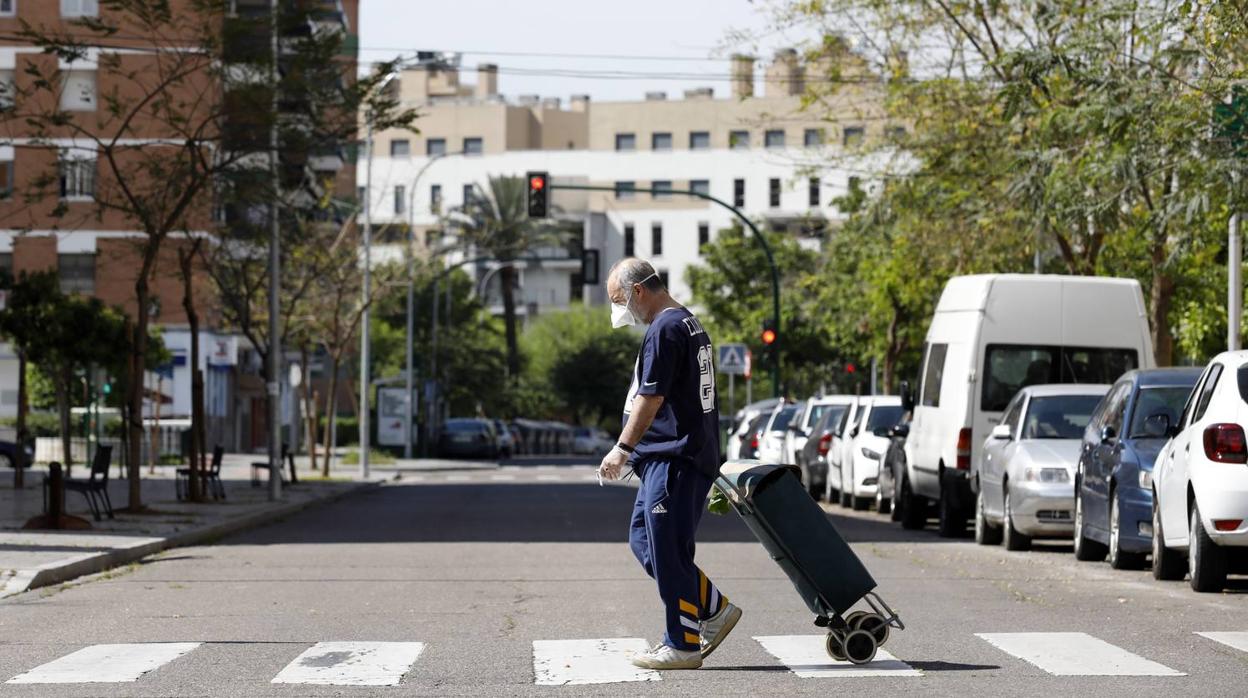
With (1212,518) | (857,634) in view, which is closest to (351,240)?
(1212,518)

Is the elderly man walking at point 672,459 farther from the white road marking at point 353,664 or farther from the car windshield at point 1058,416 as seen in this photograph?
the car windshield at point 1058,416

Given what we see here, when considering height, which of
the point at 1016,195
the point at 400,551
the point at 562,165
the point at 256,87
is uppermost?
the point at 562,165

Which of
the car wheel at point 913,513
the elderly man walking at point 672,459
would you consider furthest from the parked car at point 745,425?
the elderly man walking at point 672,459

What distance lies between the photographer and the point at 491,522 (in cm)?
2639

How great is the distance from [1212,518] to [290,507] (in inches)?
708

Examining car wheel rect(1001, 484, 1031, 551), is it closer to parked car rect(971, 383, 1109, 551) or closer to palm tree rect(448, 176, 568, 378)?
parked car rect(971, 383, 1109, 551)

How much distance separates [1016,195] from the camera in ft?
74.0

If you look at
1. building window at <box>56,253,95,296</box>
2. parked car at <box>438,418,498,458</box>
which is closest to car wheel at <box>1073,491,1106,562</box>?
building window at <box>56,253,95,296</box>

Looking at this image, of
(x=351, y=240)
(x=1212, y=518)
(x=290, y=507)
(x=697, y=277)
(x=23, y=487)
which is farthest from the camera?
(x=697, y=277)

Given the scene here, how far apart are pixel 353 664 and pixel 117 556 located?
28.8 ft

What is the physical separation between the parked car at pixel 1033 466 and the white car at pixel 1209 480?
4082 mm

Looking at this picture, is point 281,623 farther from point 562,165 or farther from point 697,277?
point 562,165

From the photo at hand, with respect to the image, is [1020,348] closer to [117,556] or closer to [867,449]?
[867,449]

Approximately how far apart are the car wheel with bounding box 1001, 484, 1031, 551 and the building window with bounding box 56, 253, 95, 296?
157 ft
